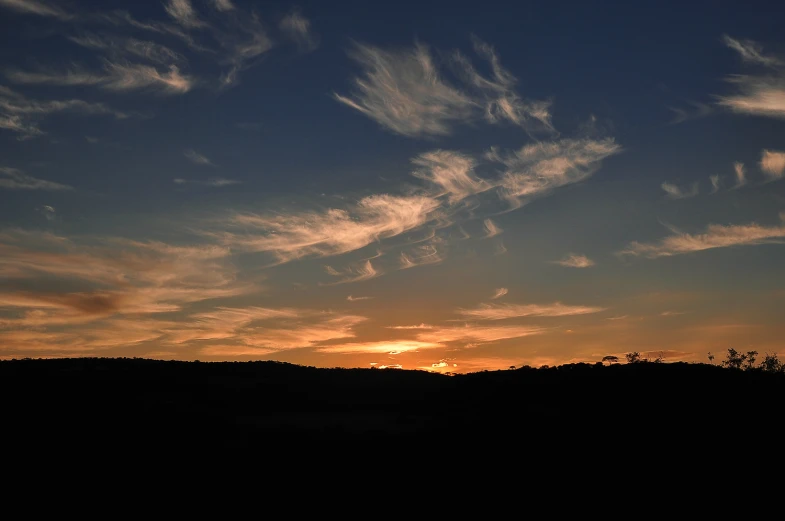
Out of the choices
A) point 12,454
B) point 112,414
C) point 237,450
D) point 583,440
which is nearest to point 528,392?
point 583,440

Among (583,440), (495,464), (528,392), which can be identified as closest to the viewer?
(495,464)

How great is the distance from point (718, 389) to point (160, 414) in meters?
29.2

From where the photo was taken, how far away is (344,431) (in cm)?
2964

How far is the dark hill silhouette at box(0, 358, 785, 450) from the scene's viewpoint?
29.2 metres

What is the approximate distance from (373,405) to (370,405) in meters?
0.18

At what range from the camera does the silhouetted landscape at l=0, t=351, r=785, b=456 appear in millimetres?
29156

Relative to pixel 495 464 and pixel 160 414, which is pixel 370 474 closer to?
pixel 495 464

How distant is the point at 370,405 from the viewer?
37031mm

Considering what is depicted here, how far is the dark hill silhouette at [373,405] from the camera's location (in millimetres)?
29188

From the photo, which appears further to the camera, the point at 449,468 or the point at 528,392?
the point at 528,392

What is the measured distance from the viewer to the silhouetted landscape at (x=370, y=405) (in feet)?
95.7

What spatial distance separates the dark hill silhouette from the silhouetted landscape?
9 centimetres

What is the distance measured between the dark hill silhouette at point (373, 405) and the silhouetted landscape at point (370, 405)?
0.09 m

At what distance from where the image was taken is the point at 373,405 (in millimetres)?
37000
